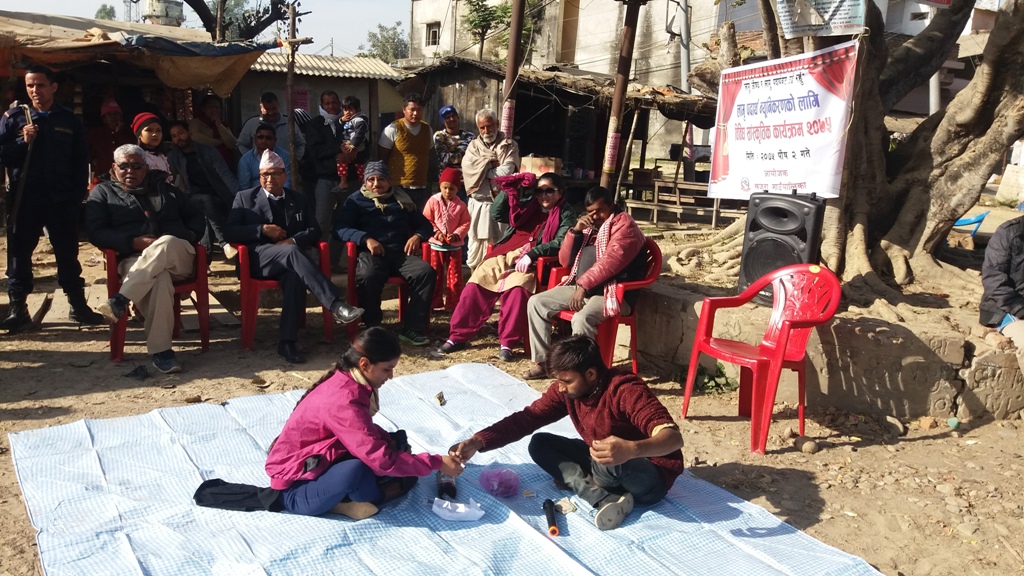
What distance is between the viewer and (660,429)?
3207 millimetres

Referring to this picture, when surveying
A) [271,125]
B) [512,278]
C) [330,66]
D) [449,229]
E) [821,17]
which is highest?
[330,66]

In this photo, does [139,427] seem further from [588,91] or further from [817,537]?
[588,91]

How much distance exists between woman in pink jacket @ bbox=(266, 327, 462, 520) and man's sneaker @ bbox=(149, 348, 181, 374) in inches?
86.5

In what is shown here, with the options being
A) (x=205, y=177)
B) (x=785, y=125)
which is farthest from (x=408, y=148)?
(x=785, y=125)

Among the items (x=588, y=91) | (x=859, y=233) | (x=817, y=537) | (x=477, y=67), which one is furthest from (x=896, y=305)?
(x=477, y=67)

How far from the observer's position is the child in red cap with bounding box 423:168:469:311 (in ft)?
21.5

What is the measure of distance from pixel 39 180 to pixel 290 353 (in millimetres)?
2255

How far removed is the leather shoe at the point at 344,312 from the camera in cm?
555

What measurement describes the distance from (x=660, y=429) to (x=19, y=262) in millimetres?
4981

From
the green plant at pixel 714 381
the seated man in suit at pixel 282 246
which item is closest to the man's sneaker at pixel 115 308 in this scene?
the seated man in suit at pixel 282 246

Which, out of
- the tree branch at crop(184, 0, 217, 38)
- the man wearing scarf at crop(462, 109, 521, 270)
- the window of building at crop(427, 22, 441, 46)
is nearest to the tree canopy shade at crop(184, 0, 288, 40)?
the tree branch at crop(184, 0, 217, 38)

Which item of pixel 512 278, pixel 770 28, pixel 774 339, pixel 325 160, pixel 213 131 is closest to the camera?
pixel 774 339

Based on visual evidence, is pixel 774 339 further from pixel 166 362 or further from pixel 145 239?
pixel 145 239

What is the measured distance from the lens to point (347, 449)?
3.27m
